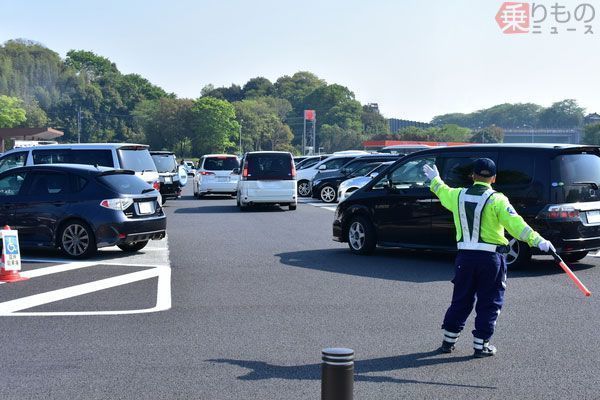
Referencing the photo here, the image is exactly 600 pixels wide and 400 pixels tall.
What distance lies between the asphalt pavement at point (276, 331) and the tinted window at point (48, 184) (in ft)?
3.51

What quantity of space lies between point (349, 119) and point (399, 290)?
545 ft

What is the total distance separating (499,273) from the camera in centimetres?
701

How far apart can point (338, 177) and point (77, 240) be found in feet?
57.8

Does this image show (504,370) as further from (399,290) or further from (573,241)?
(573,241)

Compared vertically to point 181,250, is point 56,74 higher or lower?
higher

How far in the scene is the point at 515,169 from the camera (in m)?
12.4

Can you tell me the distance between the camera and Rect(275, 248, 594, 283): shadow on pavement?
Answer: 11828 mm

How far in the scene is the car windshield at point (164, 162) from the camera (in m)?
27.6

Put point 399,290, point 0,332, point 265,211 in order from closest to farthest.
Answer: point 0,332, point 399,290, point 265,211

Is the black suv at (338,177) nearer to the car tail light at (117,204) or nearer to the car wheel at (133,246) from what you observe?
the car wheel at (133,246)

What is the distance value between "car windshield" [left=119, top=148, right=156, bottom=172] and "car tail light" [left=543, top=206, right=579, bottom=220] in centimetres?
948

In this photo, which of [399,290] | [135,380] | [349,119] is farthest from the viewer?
[349,119]

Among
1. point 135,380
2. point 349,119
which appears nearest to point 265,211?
point 135,380

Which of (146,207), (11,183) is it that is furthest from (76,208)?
(11,183)
